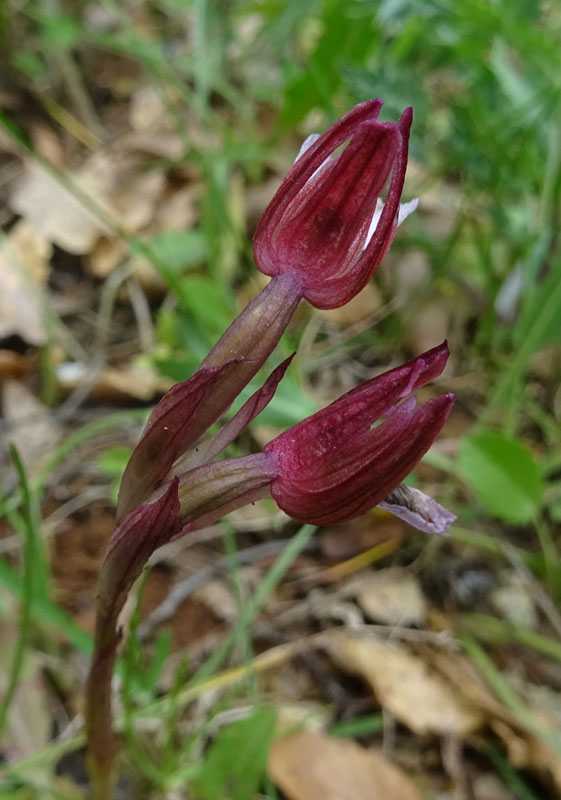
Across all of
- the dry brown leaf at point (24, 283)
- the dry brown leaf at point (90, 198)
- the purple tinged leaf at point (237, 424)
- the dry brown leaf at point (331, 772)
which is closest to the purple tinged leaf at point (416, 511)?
the purple tinged leaf at point (237, 424)

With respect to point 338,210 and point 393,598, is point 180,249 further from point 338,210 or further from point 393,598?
point 338,210

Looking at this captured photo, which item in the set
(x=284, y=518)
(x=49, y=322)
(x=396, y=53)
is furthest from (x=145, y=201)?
(x=284, y=518)

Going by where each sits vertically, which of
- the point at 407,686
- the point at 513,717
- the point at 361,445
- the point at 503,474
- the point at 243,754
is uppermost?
the point at 361,445

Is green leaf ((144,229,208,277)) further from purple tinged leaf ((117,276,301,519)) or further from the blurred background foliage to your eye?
purple tinged leaf ((117,276,301,519))

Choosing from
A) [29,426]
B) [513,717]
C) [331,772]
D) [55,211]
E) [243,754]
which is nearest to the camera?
[243,754]

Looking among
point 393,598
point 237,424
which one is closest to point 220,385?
point 237,424

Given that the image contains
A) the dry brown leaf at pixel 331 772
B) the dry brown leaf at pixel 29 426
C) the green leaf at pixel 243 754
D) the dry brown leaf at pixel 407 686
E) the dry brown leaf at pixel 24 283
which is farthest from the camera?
the dry brown leaf at pixel 24 283

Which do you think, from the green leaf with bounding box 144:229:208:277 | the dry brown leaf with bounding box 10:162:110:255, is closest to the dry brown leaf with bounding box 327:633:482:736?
the green leaf with bounding box 144:229:208:277

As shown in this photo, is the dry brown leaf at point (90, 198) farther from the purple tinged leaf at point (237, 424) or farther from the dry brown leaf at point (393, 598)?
the purple tinged leaf at point (237, 424)
